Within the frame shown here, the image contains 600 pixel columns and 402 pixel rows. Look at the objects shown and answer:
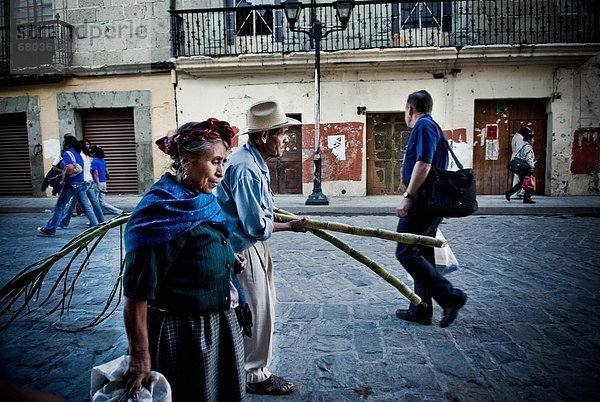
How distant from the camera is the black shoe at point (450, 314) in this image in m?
3.46

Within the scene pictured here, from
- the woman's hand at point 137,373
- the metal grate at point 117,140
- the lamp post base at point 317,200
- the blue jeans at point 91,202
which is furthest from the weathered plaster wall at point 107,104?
Result: the woman's hand at point 137,373

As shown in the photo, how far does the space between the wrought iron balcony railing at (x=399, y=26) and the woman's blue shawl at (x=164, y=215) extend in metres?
13.0

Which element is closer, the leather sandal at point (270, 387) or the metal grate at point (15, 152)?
the leather sandal at point (270, 387)

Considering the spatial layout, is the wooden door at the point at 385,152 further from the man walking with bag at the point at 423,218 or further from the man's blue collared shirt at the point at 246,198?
the man's blue collared shirt at the point at 246,198

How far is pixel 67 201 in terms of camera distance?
8250mm

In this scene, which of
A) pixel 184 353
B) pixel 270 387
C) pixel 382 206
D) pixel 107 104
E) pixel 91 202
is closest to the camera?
pixel 184 353

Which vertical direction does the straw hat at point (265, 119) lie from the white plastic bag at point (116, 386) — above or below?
above

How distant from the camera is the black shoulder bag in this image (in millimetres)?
3465

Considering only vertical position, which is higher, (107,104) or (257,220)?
(107,104)

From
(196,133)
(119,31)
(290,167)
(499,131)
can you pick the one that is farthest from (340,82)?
(196,133)

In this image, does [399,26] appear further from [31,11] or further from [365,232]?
[365,232]

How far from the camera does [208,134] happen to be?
184cm

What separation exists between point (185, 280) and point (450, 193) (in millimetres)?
2407

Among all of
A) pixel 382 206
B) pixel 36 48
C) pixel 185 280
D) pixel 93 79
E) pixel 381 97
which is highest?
pixel 36 48
